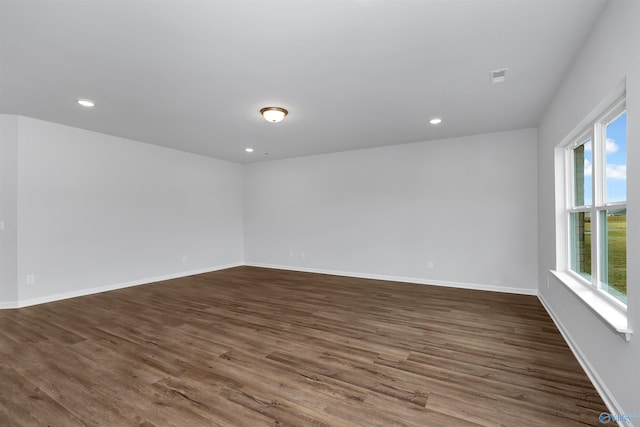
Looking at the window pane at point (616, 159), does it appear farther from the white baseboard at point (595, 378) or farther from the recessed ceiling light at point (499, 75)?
the white baseboard at point (595, 378)

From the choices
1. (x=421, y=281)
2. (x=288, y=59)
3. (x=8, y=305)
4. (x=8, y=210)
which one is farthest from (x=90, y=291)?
(x=421, y=281)

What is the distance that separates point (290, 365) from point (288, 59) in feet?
8.40

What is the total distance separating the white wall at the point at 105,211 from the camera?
13.2 feet

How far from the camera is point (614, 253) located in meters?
2.03

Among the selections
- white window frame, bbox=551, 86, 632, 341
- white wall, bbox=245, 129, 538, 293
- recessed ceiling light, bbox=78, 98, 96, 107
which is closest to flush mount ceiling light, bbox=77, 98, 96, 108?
recessed ceiling light, bbox=78, 98, 96, 107

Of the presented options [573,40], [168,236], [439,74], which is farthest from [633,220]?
[168,236]

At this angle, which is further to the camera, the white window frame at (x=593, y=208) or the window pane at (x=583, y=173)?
the window pane at (x=583, y=173)

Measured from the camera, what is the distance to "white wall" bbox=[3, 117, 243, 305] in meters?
4.02

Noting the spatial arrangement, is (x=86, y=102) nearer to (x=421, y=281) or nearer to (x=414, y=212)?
(x=414, y=212)

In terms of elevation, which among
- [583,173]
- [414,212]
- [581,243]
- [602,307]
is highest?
[583,173]

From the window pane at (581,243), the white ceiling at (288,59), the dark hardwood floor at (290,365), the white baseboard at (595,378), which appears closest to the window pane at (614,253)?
the window pane at (581,243)

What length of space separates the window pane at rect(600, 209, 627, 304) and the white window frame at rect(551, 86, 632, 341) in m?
0.04

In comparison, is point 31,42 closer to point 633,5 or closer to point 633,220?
point 633,5

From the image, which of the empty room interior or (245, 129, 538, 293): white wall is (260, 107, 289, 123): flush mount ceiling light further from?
(245, 129, 538, 293): white wall
